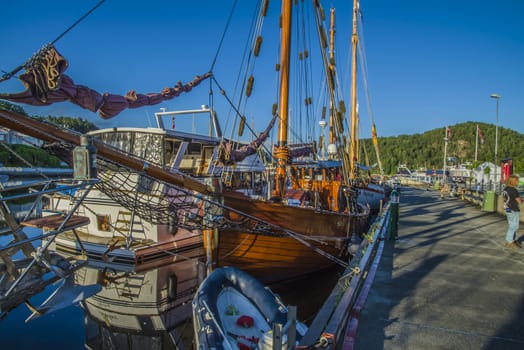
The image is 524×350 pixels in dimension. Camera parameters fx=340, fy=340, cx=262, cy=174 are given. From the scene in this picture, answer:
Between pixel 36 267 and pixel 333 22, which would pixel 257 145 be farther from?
pixel 333 22

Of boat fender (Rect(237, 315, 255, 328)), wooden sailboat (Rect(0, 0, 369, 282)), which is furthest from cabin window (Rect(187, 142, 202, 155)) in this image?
boat fender (Rect(237, 315, 255, 328))

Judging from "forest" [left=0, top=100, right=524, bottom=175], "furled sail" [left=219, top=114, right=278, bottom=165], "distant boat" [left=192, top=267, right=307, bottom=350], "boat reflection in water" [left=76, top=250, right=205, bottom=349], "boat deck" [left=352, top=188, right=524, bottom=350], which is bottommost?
"boat reflection in water" [left=76, top=250, right=205, bottom=349]

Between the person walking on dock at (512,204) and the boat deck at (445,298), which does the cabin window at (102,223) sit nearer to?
the boat deck at (445,298)

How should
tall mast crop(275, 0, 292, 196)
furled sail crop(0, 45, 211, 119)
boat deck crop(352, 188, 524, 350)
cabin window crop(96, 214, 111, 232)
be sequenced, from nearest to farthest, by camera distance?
boat deck crop(352, 188, 524, 350) → furled sail crop(0, 45, 211, 119) → tall mast crop(275, 0, 292, 196) → cabin window crop(96, 214, 111, 232)

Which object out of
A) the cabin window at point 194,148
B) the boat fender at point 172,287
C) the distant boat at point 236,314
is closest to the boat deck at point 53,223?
the distant boat at point 236,314

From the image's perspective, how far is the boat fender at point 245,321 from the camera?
436 cm

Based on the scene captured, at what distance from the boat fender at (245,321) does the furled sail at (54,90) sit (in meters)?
4.04

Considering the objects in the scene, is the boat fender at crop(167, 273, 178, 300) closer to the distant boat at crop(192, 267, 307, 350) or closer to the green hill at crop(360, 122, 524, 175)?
the distant boat at crop(192, 267, 307, 350)

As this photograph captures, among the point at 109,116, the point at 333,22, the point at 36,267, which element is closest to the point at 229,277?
the point at 36,267

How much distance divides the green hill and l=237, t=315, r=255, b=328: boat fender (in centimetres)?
13715

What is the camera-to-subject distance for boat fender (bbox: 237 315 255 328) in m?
4.36

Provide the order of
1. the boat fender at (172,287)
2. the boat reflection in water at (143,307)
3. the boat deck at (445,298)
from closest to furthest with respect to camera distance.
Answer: the boat deck at (445,298) → the boat reflection in water at (143,307) → the boat fender at (172,287)

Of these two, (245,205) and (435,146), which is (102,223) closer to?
(245,205)

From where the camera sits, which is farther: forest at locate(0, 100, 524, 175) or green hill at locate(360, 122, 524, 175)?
green hill at locate(360, 122, 524, 175)
